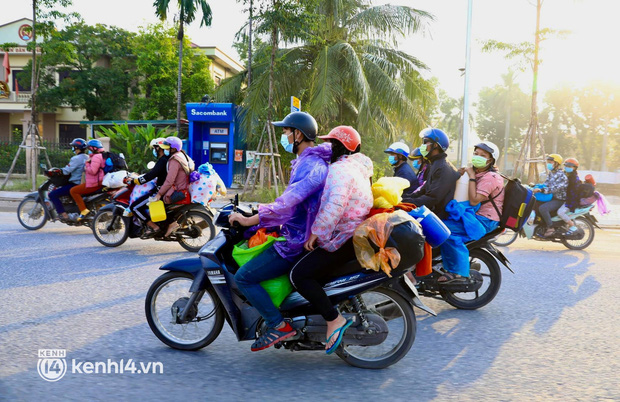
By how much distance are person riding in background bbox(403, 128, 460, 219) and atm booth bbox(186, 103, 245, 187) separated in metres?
15.9

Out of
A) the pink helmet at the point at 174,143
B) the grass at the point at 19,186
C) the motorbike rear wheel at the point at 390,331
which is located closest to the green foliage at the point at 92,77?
the grass at the point at 19,186

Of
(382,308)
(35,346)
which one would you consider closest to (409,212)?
(382,308)

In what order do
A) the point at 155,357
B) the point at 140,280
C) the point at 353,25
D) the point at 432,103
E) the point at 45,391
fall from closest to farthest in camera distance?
1. the point at 45,391
2. the point at 155,357
3. the point at 140,280
4. the point at 353,25
5. the point at 432,103

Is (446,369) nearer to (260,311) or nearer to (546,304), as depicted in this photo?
(260,311)

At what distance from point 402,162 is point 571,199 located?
5.01m

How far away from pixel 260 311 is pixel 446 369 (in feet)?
4.57

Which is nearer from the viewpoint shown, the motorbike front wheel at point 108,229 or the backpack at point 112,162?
the motorbike front wheel at point 108,229

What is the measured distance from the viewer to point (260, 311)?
3.57 metres

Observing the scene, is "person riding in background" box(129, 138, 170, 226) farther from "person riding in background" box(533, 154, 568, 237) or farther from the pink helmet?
"person riding in background" box(533, 154, 568, 237)

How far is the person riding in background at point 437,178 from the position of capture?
5359 mm

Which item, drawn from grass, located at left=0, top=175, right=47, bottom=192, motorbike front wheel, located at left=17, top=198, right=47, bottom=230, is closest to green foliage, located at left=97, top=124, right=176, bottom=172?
grass, located at left=0, top=175, right=47, bottom=192

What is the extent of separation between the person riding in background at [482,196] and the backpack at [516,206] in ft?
0.13

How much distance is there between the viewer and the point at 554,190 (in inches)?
379

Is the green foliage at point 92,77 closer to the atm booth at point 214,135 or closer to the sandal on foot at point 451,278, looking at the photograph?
the atm booth at point 214,135
